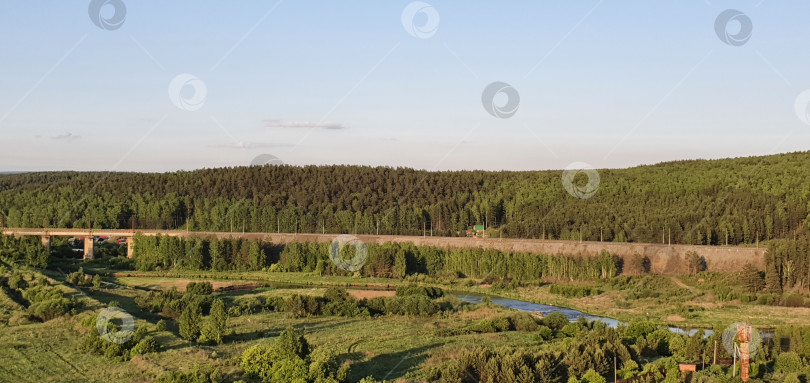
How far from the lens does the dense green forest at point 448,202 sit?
3022 inches

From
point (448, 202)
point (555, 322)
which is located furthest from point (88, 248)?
point (555, 322)

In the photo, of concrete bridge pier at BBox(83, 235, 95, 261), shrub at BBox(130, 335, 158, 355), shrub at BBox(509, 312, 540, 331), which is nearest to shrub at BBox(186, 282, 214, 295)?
shrub at BBox(130, 335, 158, 355)

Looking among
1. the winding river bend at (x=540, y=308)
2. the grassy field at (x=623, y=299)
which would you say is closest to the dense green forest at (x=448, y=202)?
the grassy field at (x=623, y=299)

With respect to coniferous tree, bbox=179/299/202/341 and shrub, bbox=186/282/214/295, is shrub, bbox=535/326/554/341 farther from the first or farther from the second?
shrub, bbox=186/282/214/295

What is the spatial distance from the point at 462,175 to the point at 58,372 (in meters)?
93.0

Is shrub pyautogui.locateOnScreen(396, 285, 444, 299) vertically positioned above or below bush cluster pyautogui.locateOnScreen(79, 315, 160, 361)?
above

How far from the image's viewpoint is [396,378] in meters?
29.1

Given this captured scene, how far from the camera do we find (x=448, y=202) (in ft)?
341

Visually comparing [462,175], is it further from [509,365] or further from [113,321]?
[509,365]

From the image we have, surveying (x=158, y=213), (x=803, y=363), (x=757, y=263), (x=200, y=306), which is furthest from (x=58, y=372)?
(x=158, y=213)

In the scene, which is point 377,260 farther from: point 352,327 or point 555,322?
point 555,322

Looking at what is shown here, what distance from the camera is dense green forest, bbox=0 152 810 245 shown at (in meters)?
76.8

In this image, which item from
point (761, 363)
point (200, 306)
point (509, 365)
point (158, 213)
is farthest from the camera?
point (158, 213)

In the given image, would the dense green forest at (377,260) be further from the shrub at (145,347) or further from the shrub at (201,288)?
the shrub at (145,347)
